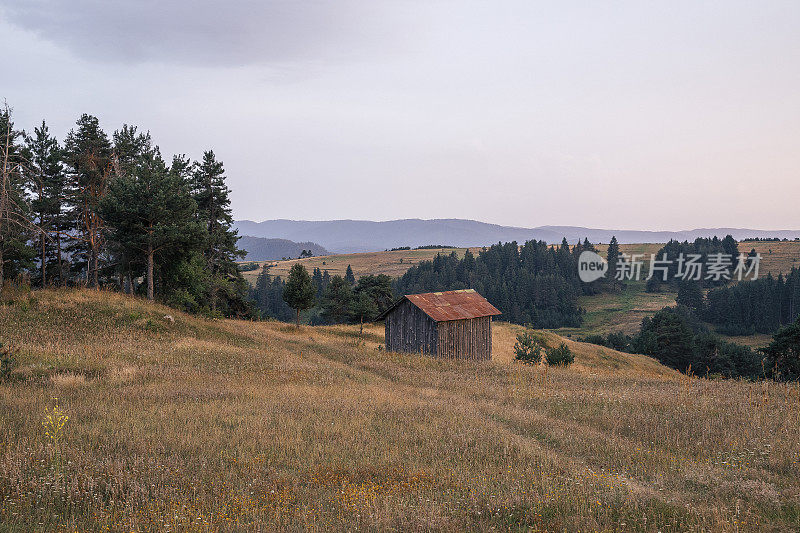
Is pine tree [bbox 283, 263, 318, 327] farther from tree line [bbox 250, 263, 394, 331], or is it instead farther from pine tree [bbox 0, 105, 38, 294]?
pine tree [bbox 0, 105, 38, 294]

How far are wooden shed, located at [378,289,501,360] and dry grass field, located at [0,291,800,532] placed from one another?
13.1m

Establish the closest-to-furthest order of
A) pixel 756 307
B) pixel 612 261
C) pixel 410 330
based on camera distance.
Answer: pixel 410 330 < pixel 756 307 < pixel 612 261

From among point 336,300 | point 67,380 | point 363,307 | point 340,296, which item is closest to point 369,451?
point 67,380

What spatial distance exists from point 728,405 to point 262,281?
140 meters

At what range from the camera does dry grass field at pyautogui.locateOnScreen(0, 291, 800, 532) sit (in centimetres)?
570

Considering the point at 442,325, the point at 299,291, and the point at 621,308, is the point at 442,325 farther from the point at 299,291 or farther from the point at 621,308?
the point at 621,308

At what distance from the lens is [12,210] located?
25844mm

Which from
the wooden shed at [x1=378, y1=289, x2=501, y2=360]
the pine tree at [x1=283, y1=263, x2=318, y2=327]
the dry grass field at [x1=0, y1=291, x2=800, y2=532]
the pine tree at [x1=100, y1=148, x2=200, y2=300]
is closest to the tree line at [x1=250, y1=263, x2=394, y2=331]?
the pine tree at [x1=283, y1=263, x2=318, y2=327]

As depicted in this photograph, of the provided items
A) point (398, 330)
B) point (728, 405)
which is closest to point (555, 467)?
point (728, 405)

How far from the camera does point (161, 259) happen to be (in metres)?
33.9

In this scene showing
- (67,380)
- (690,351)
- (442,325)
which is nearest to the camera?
(67,380)

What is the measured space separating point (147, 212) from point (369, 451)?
27238mm

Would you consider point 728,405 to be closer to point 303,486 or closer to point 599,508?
point 599,508

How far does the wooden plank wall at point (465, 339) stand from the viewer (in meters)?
30.2
